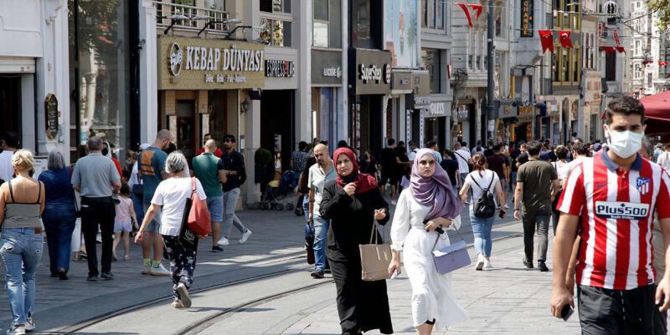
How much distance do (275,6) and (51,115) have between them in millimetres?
11847

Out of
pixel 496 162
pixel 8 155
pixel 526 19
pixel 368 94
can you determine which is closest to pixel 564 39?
pixel 526 19

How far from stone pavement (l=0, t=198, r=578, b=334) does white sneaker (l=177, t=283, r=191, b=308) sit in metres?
0.10

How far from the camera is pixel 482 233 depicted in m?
17.8

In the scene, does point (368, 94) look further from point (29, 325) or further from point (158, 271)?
point (29, 325)

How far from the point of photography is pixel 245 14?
3117 cm

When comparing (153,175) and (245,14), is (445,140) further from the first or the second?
(153,175)

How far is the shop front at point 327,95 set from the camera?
119 ft

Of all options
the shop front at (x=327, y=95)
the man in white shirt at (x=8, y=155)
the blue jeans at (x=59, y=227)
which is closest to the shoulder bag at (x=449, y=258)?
the blue jeans at (x=59, y=227)

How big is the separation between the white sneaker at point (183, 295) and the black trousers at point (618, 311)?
691cm

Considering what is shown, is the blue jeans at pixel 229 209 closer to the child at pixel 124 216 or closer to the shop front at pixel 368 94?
the child at pixel 124 216

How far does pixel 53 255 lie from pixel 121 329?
13.2ft

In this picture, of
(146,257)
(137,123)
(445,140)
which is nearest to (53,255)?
(146,257)

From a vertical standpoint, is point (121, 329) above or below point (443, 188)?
below

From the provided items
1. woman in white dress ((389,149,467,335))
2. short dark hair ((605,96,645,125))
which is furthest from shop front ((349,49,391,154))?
short dark hair ((605,96,645,125))
